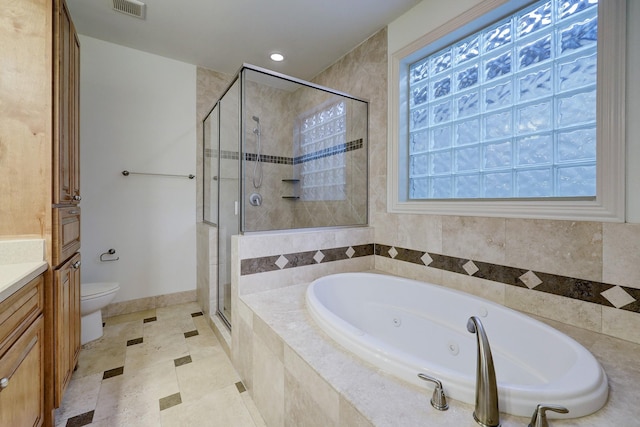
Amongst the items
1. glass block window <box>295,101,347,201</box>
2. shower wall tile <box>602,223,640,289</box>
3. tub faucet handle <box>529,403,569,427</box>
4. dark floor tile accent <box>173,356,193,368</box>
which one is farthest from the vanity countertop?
shower wall tile <box>602,223,640,289</box>

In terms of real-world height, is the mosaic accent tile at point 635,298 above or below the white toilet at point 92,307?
above

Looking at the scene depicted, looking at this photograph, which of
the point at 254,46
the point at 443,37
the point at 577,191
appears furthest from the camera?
the point at 254,46

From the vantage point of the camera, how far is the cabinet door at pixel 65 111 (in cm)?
122

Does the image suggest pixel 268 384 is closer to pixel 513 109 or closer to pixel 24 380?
pixel 24 380

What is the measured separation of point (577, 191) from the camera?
1301 mm

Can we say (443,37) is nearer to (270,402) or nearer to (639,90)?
(639,90)

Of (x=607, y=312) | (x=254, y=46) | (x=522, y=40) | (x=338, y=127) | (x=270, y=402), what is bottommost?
(x=270, y=402)

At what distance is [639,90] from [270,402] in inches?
82.1

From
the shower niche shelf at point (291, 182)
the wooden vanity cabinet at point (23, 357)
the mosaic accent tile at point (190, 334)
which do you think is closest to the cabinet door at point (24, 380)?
the wooden vanity cabinet at point (23, 357)

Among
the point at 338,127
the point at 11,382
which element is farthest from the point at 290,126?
the point at 11,382

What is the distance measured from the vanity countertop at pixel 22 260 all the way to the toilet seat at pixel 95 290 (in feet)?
3.01

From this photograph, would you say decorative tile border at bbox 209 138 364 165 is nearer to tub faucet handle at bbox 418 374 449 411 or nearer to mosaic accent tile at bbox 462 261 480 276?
mosaic accent tile at bbox 462 261 480 276

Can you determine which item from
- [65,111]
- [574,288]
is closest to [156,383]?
[65,111]

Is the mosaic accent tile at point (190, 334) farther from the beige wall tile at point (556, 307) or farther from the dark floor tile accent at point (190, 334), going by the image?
the beige wall tile at point (556, 307)
